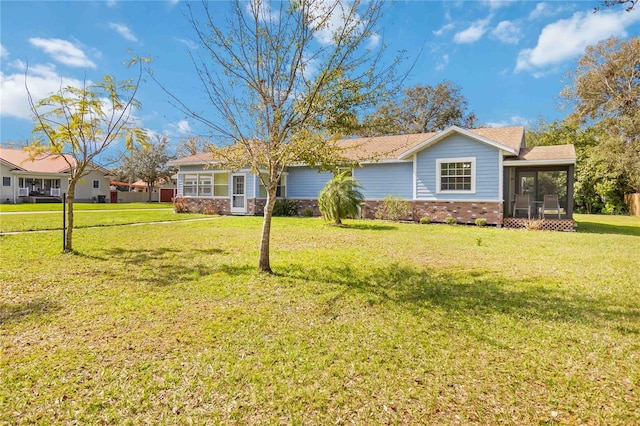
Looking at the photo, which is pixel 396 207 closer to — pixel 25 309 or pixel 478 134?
pixel 478 134

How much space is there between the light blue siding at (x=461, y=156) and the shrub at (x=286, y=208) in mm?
7186

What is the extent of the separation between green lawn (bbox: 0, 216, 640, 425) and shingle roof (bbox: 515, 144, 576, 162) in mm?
8168

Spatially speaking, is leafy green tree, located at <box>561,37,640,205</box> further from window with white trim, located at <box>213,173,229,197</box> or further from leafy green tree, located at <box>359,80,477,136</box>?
window with white trim, located at <box>213,173,229,197</box>

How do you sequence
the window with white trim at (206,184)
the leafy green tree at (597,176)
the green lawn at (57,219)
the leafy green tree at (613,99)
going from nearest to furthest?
the green lawn at (57,219) → the window with white trim at (206,184) → the leafy green tree at (613,99) → the leafy green tree at (597,176)

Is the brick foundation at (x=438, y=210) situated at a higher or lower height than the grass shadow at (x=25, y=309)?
higher

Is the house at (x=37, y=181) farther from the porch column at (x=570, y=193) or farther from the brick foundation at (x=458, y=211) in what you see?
the porch column at (x=570, y=193)

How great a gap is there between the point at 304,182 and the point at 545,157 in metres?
11.9

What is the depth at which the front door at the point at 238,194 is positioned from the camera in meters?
21.0

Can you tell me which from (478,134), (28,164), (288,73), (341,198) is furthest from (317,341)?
(28,164)

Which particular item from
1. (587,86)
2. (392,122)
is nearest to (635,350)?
(392,122)

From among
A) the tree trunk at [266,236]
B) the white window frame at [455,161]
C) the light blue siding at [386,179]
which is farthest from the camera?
the light blue siding at [386,179]

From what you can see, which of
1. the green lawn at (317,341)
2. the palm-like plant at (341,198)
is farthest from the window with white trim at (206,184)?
the green lawn at (317,341)

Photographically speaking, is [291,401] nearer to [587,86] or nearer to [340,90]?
[340,90]

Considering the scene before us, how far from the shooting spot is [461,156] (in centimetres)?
Result: 1545
